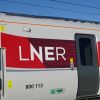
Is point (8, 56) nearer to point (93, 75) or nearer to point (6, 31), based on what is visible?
point (6, 31)

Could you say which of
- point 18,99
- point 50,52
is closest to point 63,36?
point 50,52

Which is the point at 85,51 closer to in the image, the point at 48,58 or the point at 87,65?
the point at 87,65

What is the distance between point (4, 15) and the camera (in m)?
11.2

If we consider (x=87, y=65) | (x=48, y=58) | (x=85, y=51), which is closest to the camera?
(x=48, y=58)

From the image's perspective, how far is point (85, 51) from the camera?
13.2 metres

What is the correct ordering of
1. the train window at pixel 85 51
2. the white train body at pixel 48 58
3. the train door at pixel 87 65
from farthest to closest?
the train window at pixel 85 51
the train door at pixel 87 65
the white train body at pixel 48 58

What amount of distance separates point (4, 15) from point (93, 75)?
375 centimetres

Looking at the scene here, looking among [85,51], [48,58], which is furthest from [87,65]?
[48,58]

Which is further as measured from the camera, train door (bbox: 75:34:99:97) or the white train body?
train door (bbox: 75:34:99:97)

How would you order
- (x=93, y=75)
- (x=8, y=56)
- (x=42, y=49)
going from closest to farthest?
1. (x=8, y=56)
2. (x=42, y=49)
3. (x=93, y=75)

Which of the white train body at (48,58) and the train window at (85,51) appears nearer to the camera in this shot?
the white train body at (48,58)

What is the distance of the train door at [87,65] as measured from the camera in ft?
42.0

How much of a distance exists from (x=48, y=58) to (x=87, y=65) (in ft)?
5.35

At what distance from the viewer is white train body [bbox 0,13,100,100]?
36.5ft
